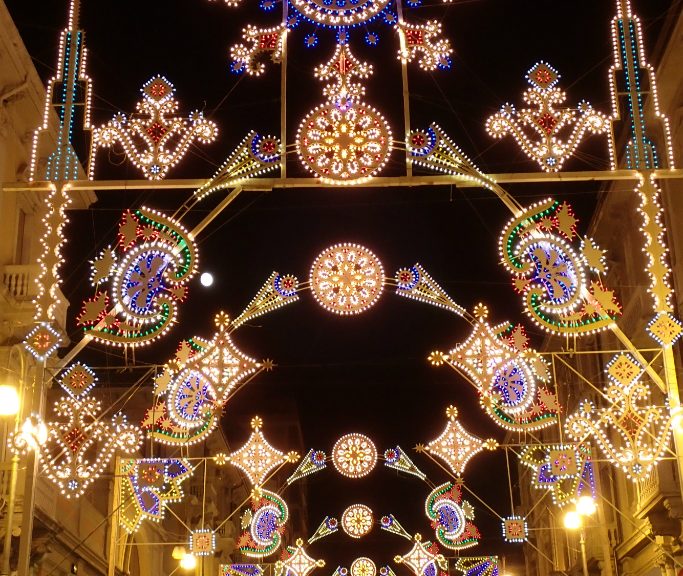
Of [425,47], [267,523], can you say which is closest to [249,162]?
[425,47]

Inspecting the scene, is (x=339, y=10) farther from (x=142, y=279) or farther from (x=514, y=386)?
(x=514, y=386)

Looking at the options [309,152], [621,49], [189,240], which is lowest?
[189,240]

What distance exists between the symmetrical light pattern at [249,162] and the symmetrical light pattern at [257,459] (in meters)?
11.0

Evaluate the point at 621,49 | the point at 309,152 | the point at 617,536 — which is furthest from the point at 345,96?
the point at 617,536

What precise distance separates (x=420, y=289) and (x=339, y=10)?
541cm

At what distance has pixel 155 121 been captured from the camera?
48.1 feet

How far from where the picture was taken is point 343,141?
13852 mm

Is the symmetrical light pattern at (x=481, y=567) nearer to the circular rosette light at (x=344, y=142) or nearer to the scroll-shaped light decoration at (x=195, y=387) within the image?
the scroll-shaped light decoration at (x=195, y=387)

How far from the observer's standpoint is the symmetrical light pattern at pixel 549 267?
13906 mm

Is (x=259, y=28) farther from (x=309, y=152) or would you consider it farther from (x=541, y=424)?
(x=541, y=424)

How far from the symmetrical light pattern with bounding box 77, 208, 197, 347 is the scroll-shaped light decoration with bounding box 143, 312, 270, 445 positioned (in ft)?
10.7

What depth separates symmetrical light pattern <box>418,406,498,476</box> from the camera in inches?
898

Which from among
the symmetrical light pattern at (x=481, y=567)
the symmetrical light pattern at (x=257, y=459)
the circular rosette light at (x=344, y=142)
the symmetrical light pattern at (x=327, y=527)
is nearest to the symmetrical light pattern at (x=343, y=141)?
the circular rosette light at (x=344, y=142)

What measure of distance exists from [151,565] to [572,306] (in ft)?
84.5
